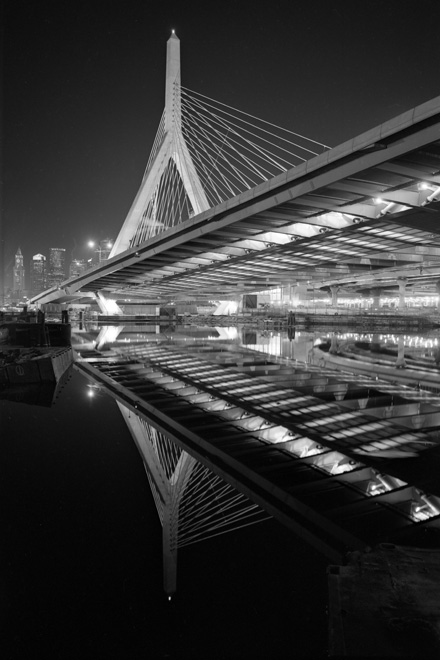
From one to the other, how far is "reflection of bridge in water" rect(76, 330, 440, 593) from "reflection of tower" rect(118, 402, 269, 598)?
0.01 m

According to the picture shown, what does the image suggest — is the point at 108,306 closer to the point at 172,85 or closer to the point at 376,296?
the point at 172,85

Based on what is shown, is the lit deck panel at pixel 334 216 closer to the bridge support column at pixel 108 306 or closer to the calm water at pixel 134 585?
the calm water at pixel 134 585

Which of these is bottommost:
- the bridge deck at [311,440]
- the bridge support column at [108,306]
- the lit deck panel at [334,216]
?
the bridge deck at [311,440]

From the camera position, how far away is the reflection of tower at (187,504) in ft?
11.0

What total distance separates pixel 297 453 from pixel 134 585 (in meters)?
3.02

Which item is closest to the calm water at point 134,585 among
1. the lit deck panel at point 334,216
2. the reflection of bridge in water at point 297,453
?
the reflection of bridge in water at point 297,453

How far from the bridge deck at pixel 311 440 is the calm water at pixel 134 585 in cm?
48

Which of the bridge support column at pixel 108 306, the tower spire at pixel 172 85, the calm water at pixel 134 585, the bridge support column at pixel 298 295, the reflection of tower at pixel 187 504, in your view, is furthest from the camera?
the bridge support column at pixel 298 295

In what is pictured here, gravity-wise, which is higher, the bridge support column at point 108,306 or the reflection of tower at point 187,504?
the bridge support column at point 108,306

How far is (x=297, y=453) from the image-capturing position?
17.7 feet

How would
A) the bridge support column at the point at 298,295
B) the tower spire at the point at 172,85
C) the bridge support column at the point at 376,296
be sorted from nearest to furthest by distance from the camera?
the tower spire at the point at 172,85, the bridge support column at the point at 376,296, the bridge support column at the point at 298,295

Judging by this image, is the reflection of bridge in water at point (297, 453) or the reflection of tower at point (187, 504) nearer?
the reflection of tower at point (187, 504)

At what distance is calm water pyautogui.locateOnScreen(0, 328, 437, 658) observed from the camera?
87.8 inches

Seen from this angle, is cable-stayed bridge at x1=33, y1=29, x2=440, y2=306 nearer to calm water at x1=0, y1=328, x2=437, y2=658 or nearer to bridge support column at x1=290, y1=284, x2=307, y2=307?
calm water at x1=0, y1=328, x2=437, y2=658
